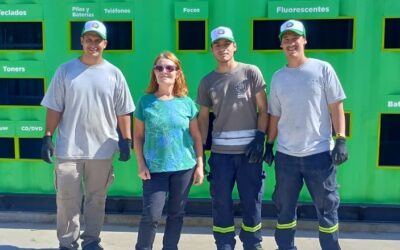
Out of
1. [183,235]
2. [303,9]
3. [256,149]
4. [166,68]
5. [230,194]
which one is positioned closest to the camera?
[166,68]

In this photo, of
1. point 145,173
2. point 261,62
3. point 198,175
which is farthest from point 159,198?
point 261,62

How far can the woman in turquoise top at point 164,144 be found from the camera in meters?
3.21

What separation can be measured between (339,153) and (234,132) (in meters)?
0.74

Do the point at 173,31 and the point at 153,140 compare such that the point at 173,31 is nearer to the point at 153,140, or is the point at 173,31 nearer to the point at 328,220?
the point at 153,140

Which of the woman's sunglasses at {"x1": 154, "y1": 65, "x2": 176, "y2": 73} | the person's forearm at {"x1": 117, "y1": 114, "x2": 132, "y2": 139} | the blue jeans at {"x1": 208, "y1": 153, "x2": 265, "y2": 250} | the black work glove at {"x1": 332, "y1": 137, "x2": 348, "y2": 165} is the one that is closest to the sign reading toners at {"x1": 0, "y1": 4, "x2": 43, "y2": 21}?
the person's forearm at {"x1": 117, "y1": 114, "x2": 132, "y2": 139}

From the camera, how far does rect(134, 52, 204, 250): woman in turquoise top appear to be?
3213 millimetres

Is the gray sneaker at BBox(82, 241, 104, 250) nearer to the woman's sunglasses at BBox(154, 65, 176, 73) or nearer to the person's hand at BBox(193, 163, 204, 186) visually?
the person's hand at BBox(193, 163, 204, 186)

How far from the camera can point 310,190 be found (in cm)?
335

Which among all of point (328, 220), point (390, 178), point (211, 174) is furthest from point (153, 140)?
point (390, 178)

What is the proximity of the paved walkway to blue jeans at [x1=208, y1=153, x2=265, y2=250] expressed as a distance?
54 centimetres

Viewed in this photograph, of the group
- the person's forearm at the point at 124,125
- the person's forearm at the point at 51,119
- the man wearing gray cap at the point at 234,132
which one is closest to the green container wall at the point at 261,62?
the person's forearm at the point at 124,125

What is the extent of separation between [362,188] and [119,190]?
2220 mm

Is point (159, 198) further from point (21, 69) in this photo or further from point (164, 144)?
point (21, 69)

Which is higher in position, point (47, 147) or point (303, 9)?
point (303, 9)
